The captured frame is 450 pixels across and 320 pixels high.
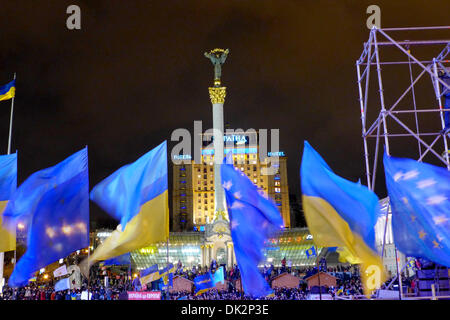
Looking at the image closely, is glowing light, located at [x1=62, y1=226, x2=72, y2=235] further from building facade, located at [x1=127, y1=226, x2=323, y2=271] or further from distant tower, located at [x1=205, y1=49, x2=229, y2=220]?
building facade, located at [x1=127, y1=226, x2=323, y2=271]

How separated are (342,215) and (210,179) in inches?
4561

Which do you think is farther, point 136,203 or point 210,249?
point 210,249

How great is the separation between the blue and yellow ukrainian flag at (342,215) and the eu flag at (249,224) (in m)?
1.63

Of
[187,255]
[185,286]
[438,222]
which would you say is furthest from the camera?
[187,255]

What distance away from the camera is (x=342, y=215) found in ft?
48.8

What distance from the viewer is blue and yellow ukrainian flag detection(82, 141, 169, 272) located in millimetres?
16375

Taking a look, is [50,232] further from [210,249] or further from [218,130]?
[210,249]

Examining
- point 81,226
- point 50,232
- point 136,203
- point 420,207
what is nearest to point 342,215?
point 420,207

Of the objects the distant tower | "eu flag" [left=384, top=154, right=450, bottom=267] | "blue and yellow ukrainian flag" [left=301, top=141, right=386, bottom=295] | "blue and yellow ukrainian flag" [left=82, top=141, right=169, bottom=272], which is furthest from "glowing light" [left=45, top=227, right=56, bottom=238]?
the distant tower

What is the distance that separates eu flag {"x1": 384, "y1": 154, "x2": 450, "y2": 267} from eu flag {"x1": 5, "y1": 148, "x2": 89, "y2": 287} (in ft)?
36.4

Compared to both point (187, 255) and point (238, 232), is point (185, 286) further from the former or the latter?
point (187, 255)

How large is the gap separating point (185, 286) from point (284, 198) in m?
108
